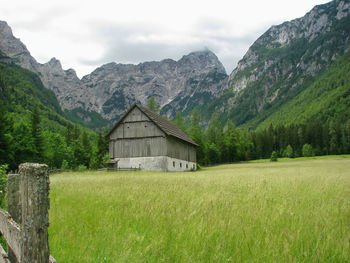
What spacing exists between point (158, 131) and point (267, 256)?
35.4 m

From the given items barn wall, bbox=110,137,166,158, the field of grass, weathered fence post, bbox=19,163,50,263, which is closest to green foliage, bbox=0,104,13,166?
barn wall, bbox=110,137,166,158

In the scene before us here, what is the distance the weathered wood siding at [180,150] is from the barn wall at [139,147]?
1.32m

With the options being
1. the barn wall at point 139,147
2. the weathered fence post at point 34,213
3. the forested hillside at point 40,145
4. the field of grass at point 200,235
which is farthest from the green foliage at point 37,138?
the weathered fence post at point 34,213

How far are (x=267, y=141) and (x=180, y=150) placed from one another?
86558mm

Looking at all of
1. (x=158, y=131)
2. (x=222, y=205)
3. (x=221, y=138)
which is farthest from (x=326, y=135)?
(x=222, y=205)

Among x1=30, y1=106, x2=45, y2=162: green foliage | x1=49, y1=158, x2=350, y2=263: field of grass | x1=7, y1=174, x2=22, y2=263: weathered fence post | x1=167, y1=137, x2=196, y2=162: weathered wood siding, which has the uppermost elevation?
x1=30, y1=106, x2=45, y2=162: green foliage

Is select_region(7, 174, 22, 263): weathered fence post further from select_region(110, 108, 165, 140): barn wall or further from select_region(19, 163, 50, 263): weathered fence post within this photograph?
select_region(110, 108, 165, 140): barn wall

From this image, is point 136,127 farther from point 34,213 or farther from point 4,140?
point 34,213

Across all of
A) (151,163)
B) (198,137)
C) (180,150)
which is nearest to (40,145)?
(151,163)

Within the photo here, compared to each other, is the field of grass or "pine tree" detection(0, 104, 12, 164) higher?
"pine tree" detection(0, 104, 12, 164)

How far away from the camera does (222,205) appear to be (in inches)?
284

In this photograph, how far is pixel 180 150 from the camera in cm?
4403

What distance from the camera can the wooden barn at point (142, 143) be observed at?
38.3 meters

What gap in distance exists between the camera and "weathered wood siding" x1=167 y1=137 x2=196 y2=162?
3977cm
